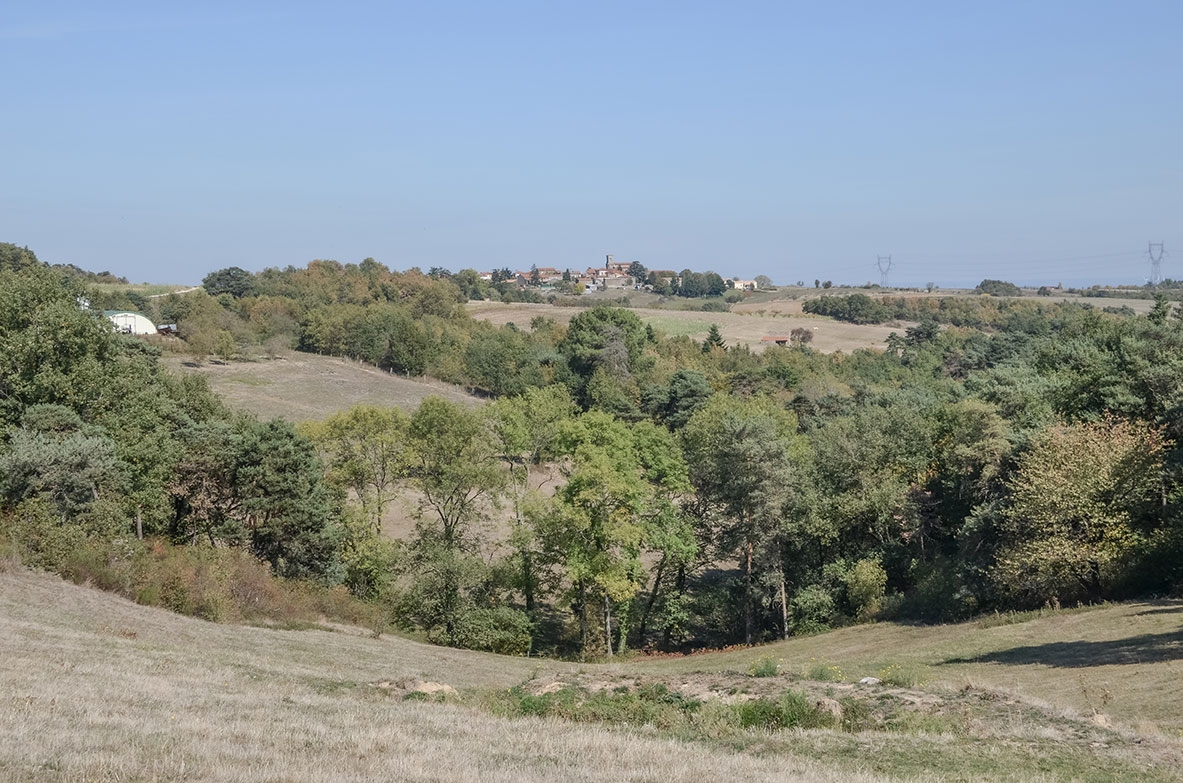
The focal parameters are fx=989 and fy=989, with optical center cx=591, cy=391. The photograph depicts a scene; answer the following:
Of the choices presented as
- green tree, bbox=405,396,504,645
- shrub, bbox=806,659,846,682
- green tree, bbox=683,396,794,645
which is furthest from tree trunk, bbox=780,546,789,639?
shrub, bbox=806,659,846,682

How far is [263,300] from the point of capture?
138625 mm

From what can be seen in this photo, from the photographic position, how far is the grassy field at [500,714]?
452 inches

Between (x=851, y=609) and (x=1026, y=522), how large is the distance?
10791mm

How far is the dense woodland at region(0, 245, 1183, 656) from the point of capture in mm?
35750

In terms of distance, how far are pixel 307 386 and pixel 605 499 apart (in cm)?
6028

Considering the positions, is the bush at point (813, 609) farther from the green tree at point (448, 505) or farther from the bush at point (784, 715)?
the bush at point (784, 715)

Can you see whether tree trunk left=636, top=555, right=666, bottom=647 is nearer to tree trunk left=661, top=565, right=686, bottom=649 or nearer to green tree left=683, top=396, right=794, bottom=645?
tree trunk left=661, top=565, right=686, bottom=649

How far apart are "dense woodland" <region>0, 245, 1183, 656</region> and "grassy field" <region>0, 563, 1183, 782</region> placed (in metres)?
8.01

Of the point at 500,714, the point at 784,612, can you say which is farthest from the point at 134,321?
the point at 500,714

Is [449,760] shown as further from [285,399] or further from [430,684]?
[285,399]

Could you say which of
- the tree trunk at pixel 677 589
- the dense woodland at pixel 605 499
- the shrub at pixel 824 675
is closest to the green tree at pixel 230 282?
the dense woodland at pixel 605 499

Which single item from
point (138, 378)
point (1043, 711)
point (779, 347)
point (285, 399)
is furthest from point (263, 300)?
point (1043, 711)

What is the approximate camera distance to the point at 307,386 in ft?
315

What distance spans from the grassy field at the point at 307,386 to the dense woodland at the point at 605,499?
29.3 metres
